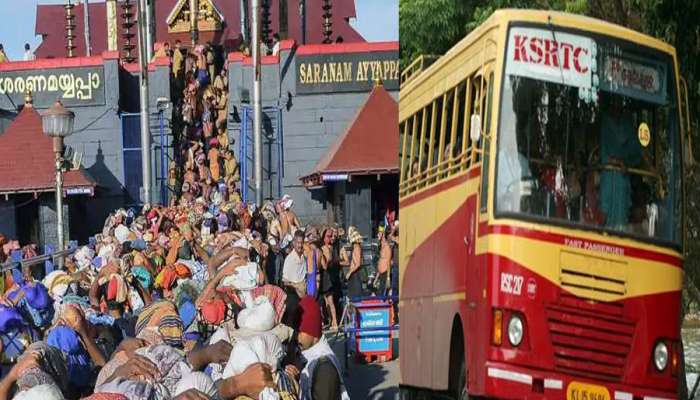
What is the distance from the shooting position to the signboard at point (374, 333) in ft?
16.9

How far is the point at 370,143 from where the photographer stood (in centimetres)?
457

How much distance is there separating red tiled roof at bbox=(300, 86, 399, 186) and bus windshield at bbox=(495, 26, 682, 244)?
0.37 metres

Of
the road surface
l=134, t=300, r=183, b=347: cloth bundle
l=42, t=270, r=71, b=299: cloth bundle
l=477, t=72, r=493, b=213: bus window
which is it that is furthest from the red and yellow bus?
l=42, t=270, r=71, b=299: cloth bundle

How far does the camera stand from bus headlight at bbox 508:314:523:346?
177 inches

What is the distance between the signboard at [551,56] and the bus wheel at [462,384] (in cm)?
98

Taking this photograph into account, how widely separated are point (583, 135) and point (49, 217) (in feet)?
6.56

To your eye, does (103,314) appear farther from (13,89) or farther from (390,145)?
(390,145)

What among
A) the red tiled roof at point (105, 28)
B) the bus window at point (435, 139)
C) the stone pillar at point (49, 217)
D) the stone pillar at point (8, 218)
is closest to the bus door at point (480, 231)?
the bus window at point (435, 139)

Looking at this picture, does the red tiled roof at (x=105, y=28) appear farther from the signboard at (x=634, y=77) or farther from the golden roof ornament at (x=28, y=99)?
the signboard at (x=634, y=77)

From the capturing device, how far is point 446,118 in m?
4.60

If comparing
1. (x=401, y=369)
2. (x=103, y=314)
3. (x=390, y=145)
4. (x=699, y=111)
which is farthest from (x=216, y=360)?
(x=699, y=111)

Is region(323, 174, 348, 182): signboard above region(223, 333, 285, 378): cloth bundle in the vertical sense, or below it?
above

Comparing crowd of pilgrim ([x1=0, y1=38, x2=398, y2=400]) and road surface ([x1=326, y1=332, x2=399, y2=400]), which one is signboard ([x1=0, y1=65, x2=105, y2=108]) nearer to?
crowd of pilgrim ([x1=0, y1=38, x2=398, y2=400])

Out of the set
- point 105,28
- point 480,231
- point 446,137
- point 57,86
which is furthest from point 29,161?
point 480,231
